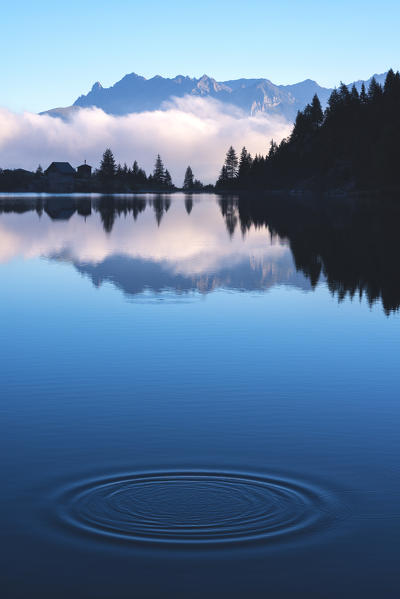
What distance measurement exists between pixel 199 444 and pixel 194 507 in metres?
2.86

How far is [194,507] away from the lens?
1052cm

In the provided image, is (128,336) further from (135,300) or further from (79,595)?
(79,595)

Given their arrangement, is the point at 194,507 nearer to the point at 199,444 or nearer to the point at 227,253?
the point at 199,444

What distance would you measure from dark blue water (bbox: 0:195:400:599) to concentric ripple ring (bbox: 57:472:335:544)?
0.10 ft

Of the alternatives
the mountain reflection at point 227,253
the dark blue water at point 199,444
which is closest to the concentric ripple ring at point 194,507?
the dark blue water at point 199,444

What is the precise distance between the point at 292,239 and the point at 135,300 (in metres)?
32.5

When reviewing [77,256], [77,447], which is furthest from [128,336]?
[77,256]

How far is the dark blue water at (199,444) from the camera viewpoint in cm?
917

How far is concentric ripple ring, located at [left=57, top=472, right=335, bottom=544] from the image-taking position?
32.4 feet

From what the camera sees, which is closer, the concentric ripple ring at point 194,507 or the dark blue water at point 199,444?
the dark blue water at point 199,444

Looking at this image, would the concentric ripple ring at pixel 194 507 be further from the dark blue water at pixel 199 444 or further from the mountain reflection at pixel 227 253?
the mountain reflection at pixel 227 253

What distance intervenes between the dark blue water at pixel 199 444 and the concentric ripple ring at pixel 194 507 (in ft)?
0.10

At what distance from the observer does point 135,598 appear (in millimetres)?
8523

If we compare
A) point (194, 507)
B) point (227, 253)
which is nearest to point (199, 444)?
point (194, 507)
